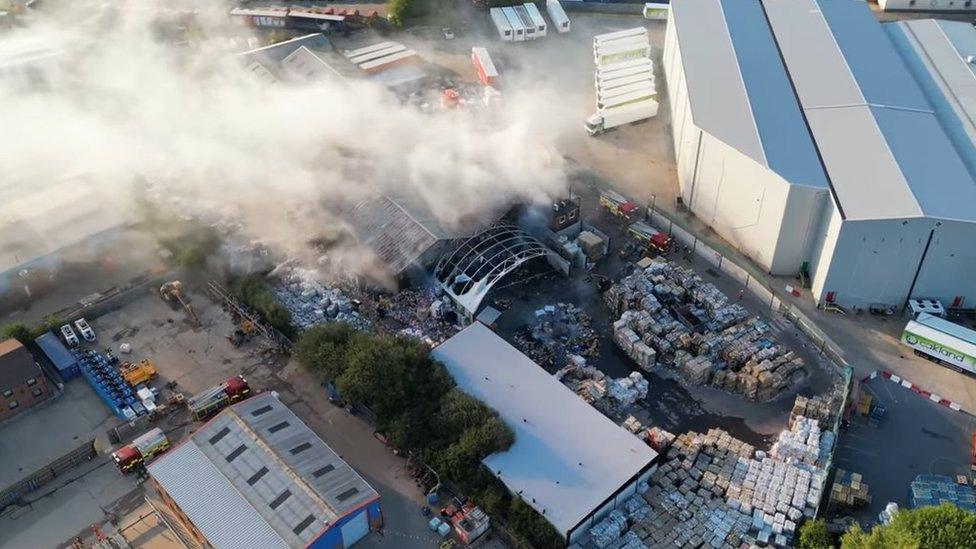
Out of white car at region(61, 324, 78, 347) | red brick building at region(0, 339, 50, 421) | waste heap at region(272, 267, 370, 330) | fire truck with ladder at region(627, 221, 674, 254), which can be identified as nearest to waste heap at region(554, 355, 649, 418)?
fire truck with ladder at region(627, 221, 674, 254)

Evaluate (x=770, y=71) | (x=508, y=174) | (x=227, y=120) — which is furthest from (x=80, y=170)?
(x=770, y=71)

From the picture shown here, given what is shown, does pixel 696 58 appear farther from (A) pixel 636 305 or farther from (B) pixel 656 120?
(A) pixel 636 305

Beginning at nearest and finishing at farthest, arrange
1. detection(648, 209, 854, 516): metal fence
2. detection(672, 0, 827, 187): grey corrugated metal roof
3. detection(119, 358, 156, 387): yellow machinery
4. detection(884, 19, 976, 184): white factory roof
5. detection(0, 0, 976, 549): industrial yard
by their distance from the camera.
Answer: detection(0, 0, 976, 549): industrial yard, detection(648, 209, 854, 516): metal fence, detection(119, 358, 156, 387): yellow machinery, detection(672, 0, 827, 187): grey corrugated metal roof, detection(884, 19, 976, 184): white factory roof

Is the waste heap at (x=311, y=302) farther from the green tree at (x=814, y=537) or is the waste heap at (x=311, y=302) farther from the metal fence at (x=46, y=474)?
the green tree at (x=814, y=537)

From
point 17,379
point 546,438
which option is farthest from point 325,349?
point 17,379

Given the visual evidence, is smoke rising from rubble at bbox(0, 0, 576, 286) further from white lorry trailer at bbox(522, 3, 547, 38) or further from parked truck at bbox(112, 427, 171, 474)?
parked truck at bbox(112, 427, 171, 474)

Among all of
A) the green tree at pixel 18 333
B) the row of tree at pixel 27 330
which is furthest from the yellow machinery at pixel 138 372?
the green tree at pixel 18 333
